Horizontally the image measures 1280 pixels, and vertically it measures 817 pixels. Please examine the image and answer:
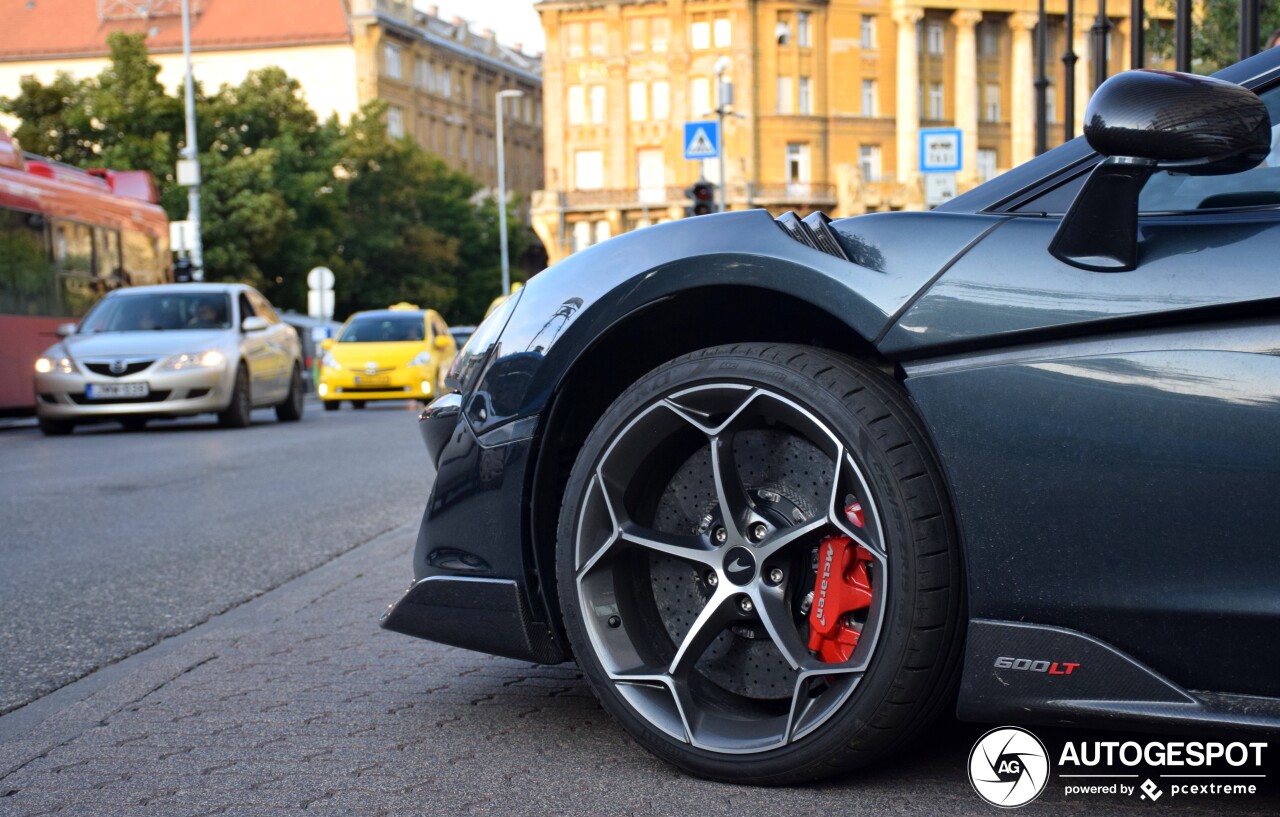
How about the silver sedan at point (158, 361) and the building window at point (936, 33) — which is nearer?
the silver sedan at point (158, 361)

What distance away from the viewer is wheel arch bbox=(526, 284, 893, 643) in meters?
3.49

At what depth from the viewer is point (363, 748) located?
3580 millimetres

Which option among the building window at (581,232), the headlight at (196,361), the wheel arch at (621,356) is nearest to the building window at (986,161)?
the building window at (581,232)

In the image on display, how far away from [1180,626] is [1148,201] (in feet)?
2.56

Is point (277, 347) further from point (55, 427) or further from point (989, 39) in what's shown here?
point (989, 39)

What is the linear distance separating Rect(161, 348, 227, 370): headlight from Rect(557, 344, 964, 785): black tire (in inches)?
616

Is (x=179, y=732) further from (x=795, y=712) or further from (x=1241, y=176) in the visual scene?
(x=1241, y=176)

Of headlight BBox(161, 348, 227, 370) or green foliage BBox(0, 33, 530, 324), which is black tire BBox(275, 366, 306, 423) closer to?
headlight BBox(161, 348, 227, 370)

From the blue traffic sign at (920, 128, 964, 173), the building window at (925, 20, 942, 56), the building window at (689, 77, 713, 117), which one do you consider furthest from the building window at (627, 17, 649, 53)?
the blue traffic sign at (920, 128, 964, 173)

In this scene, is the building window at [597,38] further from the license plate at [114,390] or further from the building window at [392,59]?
the license plate at [114,390]

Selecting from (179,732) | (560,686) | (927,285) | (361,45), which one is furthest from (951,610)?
(361,45)

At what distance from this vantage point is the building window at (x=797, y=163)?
93.3m

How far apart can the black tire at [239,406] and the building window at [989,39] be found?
274 feet

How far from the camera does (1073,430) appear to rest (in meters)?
2.78
